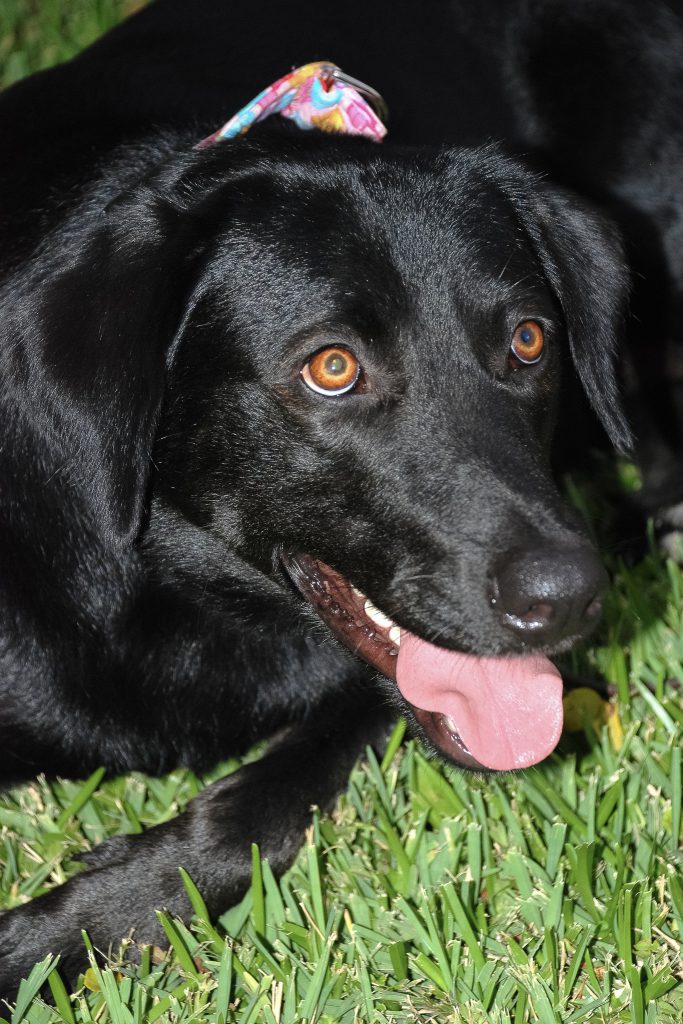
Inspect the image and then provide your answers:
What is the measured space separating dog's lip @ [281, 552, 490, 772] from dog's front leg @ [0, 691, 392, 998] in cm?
34

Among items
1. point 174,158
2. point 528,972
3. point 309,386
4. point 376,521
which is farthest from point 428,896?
point 174,158


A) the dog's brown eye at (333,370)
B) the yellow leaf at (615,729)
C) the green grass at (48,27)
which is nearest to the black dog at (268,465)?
the dog's brown eye at (333,370)

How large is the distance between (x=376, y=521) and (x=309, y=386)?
27cm

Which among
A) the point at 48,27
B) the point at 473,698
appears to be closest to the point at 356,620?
the point at 473,698

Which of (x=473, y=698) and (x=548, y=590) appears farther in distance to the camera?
(x=473, y=698)

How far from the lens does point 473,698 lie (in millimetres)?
2459

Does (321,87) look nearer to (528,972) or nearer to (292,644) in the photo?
(292,644)

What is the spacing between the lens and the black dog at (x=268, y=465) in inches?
90.4

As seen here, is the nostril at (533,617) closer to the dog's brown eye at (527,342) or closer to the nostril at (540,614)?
the nostril at (540,614)

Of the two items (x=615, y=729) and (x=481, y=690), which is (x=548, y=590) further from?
(x=615, y=729)

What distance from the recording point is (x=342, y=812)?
2732 millimetres

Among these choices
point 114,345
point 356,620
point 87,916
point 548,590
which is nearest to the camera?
point 548,590

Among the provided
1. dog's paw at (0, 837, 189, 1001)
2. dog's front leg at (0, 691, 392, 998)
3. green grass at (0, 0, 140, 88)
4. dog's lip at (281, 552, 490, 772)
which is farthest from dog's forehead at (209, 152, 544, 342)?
green grass at (0, 0, 140, 88)

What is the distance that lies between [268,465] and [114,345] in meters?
0.35
